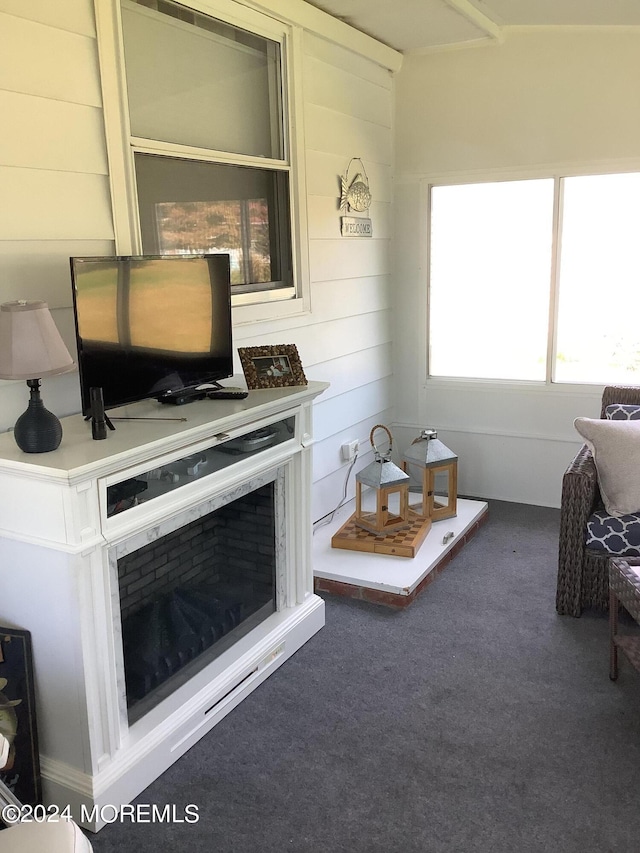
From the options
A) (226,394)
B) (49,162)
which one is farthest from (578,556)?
(49,162)

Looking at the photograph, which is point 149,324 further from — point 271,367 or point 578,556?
point 578,556

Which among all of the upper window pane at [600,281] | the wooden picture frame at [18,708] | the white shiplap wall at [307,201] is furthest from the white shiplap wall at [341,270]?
the wooden picture frame at [18,708]

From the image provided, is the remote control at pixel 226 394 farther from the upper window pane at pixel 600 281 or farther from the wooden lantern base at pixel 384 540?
the upper window pane at pixel 600 281

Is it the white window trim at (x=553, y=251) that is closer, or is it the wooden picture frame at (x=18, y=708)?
the wooden picture frame at (x=18, y=708)

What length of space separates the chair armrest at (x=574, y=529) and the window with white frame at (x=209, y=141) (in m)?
1.52

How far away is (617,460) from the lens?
298 cm

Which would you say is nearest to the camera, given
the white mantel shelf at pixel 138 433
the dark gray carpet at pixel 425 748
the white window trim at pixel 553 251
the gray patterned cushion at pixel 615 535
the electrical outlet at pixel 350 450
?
the white mantel shelf at pixel 138 433

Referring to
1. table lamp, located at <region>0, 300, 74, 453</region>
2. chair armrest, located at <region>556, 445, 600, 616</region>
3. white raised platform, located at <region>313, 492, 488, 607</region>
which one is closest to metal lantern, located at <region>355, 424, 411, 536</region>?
white raised platform, located at <region>313, 492, 488, 607</region>

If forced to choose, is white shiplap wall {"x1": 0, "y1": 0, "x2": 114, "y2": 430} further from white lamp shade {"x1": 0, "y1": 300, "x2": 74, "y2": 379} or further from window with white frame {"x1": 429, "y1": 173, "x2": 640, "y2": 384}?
window with white frame {"x1": 429, "y1": 173, "x2": 640, "y2": 384}

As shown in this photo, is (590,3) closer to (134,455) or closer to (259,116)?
(259,116)

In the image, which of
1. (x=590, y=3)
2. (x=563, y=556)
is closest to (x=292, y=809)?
(x=563, y=556)

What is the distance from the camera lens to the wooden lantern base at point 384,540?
3398 mm

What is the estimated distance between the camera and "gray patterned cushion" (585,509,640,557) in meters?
2.88

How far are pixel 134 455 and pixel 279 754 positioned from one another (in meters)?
1.05
